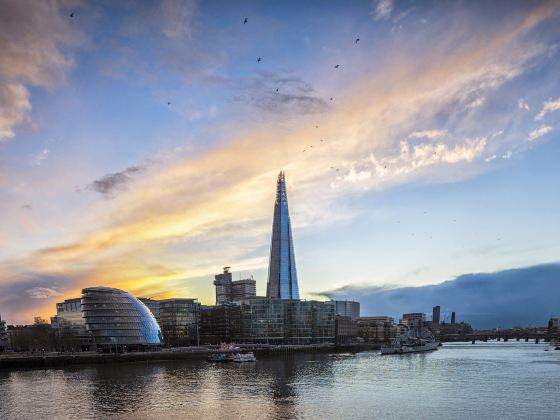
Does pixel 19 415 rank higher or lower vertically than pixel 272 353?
higher

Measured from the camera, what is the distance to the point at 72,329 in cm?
15988

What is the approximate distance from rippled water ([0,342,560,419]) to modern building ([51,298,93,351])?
59290 millimetres

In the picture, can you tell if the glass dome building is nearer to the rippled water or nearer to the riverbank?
the riverbank

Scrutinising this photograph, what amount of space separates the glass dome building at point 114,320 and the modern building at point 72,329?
11.4ft

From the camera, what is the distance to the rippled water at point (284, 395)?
5003 cm

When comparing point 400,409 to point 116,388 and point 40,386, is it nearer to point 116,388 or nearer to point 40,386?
point 116,388

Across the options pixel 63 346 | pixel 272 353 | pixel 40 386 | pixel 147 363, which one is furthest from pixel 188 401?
pixel 272 353

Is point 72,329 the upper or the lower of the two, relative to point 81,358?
upper

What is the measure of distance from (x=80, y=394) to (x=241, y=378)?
26.3 metres

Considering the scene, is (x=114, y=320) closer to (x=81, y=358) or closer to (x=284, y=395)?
(x=81, y=358)

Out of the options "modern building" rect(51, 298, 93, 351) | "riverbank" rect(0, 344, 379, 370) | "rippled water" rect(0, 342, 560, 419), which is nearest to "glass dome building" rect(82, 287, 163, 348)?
"modern building" rect(51, 298, 93, 351)

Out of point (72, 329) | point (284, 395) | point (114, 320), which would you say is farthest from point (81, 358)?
point (284, 395)

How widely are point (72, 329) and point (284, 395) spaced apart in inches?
4644

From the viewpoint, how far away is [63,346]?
143875 millimetres
